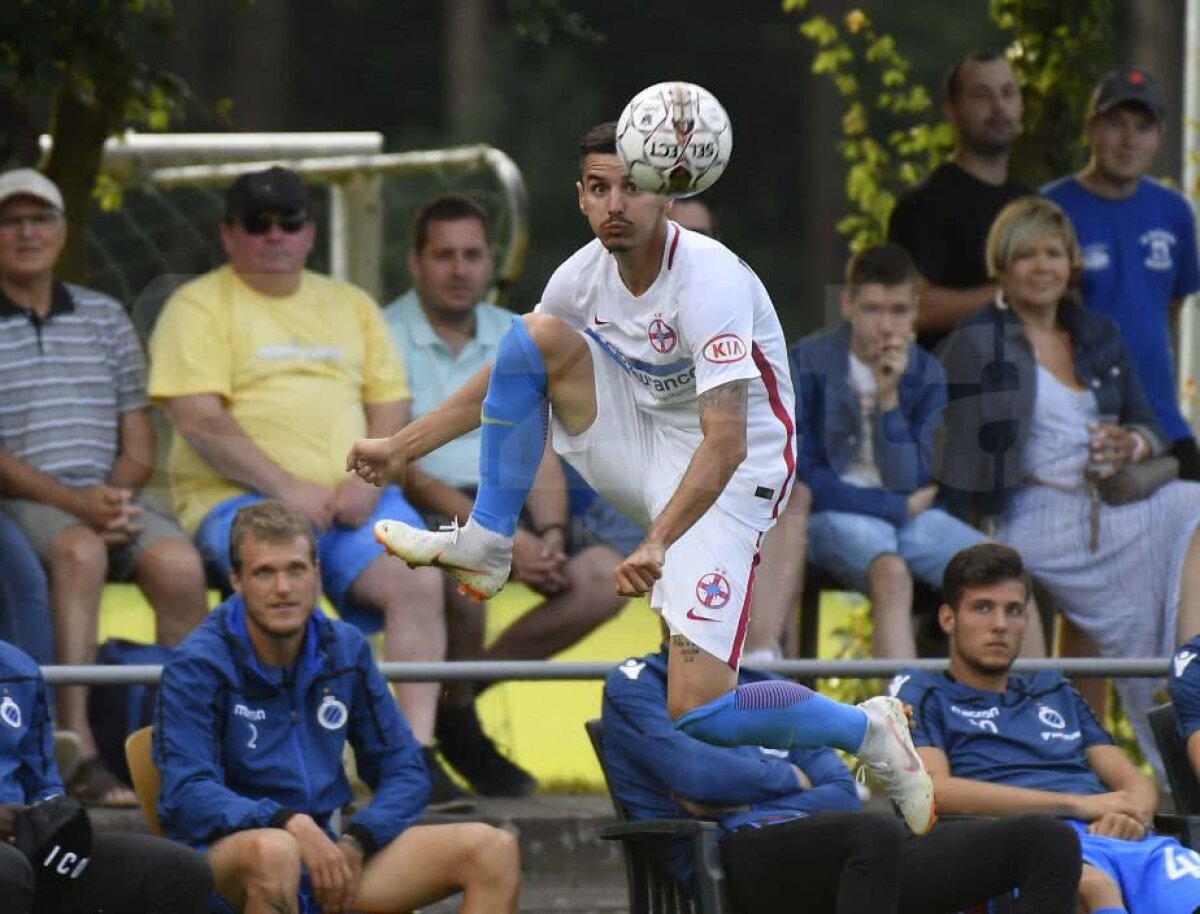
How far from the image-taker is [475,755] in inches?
309

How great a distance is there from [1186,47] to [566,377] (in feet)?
13.9

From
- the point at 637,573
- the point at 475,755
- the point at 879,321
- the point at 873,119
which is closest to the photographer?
the point at 637,573

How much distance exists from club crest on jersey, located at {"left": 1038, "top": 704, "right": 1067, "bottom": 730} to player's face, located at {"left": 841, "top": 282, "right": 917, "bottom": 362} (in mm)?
1757

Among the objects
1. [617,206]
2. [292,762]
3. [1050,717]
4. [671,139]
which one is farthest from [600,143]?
[1050,717]

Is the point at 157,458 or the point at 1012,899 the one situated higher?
the point at 157,458

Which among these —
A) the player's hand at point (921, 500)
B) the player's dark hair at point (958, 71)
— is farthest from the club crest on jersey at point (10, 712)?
the player's dark hair at point (958, 71)

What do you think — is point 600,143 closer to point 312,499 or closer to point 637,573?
point 637,573

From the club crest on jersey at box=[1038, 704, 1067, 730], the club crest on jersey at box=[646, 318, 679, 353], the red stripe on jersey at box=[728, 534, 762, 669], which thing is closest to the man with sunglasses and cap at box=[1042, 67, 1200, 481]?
the club crest on jersey at box=[1038, 704, 1067, 730]

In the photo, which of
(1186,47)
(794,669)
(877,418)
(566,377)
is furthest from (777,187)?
(566,377)

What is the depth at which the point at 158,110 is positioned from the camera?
9586 mm

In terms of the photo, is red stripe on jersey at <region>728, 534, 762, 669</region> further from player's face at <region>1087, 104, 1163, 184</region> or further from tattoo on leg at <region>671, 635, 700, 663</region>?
player's face at <region>1087, 104, 1163, 184</region>

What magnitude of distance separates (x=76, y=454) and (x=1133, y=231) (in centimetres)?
378

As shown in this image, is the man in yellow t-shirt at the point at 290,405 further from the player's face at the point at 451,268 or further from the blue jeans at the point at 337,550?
the player's face at the point at 451,268

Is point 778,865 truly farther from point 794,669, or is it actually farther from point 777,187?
point 777,187
